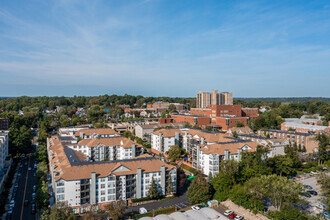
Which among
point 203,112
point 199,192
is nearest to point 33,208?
point 199,192

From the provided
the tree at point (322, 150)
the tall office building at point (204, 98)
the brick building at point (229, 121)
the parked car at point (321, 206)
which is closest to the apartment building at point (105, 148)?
the parked car at point (321, 206)

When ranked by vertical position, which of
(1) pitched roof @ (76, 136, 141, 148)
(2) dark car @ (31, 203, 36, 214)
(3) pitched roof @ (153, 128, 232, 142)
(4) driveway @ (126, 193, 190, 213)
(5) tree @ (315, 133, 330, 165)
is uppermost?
(3) pitched roof @ (153, 128, 232, 142)

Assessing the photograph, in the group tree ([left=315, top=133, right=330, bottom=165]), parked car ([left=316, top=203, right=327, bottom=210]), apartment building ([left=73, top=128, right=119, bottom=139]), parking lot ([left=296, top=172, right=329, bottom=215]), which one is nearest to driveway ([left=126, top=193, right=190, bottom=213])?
parking lot ([left=296, top=172, right=329, bottom=215])

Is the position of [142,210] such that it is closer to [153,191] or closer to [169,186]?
[153,191]

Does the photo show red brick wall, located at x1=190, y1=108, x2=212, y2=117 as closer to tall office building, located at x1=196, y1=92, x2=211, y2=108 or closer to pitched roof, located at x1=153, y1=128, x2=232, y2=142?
tall office building, located at x1=196, y1=92, x2=211, y2=108

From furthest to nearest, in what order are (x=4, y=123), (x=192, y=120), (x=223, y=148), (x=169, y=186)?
(x=192, y=120), (x=4, y=123), (x=223, y=148), (x=169, y=186)
